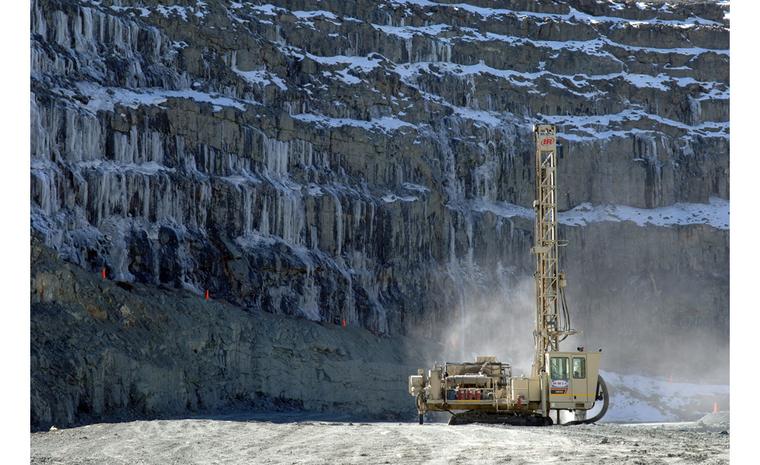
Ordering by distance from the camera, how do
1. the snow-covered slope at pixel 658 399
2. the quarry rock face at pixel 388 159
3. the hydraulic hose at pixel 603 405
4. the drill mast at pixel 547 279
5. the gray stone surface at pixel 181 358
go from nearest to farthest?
the hydraulic hose at pixel 603 405 < the drill mast at pixel 547 279 < the gray stone surface at pixel 181 358 < the quarry rock face at pixel 388 159 < the snow-covered slope at pixel 658 399

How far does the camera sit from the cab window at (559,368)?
143 feet

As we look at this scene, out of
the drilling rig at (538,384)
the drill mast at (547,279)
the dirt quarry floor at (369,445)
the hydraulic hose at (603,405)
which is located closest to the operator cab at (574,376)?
the drilling rig at (538,384)

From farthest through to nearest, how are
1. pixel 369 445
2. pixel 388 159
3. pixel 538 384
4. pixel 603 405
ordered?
pixel 388 159, pixel 603 405, pixel 538 384, pixel 369 445

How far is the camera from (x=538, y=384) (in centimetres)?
4447

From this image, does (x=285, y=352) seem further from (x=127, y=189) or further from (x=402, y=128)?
(x=402, y=128)

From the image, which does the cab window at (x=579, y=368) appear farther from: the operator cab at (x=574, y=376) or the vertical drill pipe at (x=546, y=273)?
the vertical drill pipe at (x=546, y=273)

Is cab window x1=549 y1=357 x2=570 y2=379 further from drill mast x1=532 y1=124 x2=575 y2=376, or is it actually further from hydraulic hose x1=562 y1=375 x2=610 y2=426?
drill mast x1=532 y1=124 x2=575 y2=376

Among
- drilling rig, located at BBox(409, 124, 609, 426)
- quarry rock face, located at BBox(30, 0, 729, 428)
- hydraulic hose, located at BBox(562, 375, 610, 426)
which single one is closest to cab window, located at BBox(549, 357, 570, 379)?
drilling rig, located at BBox(409, 124, 609, 426)

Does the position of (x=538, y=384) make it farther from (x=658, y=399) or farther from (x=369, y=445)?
(x=658, y=399)

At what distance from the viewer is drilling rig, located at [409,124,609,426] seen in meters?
43.7

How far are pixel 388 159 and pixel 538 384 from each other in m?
48.8

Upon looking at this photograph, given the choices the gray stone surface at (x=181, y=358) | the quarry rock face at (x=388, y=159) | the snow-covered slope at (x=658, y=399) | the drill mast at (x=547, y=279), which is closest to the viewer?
the drill mast at (x=547, y=279)

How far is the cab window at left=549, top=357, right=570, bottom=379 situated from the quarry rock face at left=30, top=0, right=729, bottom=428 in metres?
24.7

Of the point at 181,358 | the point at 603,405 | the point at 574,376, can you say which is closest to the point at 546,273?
the point at 574,376
